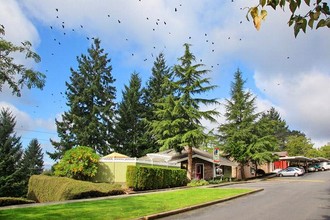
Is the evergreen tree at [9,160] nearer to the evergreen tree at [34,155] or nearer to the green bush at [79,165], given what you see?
the evergreen tree at [34,155]

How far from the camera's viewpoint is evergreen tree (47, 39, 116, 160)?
5438 centimetres

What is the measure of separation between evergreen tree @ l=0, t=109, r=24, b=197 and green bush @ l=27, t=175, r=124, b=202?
27496 millimetres

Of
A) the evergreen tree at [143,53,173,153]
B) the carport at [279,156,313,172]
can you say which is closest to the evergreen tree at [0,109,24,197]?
the evergreen tree at [143,53,173,153]

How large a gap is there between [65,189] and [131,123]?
40403mm

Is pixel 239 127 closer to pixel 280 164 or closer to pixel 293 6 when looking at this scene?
pixel 280 164

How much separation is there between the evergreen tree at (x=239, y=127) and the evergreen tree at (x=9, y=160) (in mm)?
30673

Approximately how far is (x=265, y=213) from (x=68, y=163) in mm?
18260

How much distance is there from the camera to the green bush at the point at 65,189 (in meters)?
19.8

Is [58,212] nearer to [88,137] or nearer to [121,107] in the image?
[88,137]

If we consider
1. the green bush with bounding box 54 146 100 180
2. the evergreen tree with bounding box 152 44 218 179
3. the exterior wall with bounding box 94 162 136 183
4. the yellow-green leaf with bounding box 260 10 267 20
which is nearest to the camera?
the yellow-green leaf with bounding box 260 10 267 20

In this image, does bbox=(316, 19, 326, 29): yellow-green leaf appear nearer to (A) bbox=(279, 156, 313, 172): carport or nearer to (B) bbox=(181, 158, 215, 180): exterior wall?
(B) bbox=(181, 158, 215, 180): exterior wall

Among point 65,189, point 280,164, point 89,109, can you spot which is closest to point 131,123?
point 89,109

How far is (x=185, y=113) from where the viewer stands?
41406 mm

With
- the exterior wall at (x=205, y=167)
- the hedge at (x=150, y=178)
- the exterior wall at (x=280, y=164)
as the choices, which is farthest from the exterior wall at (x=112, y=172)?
the exterior wall at (x=280, y=164)
